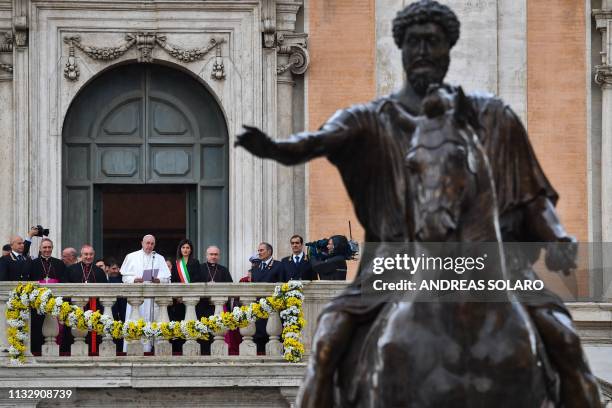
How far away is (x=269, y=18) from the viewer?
87.5 ft

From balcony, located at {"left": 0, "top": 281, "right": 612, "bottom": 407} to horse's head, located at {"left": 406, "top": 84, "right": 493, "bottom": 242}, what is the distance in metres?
13.0

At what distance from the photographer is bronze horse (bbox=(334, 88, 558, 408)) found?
762 cm

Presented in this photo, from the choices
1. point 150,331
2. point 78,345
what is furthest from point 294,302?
point 78,345

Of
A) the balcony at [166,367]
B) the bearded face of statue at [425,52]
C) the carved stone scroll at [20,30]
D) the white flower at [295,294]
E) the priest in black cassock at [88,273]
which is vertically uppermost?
the carved stone scroll at [20,30]

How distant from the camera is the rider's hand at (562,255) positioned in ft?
26.5

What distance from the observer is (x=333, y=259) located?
20.8m

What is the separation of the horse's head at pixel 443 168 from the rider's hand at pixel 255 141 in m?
0.57

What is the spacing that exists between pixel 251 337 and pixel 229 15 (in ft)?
21.4

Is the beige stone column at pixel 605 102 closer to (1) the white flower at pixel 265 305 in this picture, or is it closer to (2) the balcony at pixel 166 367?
(2) the balcony at pixel 166 367

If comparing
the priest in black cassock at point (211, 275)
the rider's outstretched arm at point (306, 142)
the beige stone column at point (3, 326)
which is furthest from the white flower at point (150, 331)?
the rider's outstretched arm at point (306, 142)

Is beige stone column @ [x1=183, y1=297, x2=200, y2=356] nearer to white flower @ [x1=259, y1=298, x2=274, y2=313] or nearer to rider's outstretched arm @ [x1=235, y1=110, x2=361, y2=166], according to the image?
white flower @ [x1=259, y1=298, x2=274, y2=313]

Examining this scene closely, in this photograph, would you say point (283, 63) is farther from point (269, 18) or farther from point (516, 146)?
point (516, 146)

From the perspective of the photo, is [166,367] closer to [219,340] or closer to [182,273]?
[219,340]

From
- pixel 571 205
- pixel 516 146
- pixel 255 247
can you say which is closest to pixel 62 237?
pixel 255 247
